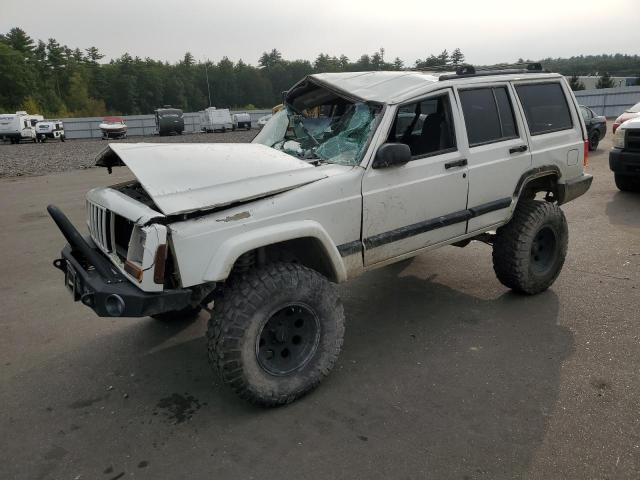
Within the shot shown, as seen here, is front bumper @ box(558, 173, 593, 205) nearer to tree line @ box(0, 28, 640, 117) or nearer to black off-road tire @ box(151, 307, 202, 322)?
black off-road tire @ box(151, 307, 202, 322)

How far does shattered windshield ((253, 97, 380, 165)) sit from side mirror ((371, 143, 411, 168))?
14cm

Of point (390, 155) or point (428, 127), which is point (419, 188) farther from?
point (428, 127)

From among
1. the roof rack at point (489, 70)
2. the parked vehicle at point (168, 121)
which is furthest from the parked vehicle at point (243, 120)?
the roof rack at point (489, 70)

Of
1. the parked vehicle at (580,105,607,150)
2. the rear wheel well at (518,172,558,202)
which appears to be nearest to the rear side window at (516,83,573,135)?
the rear wheel well at (518,172,558,202)

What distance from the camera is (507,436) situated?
9.02 ft

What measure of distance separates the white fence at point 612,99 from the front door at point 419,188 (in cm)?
3102

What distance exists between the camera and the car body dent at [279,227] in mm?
2768

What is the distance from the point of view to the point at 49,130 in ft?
115

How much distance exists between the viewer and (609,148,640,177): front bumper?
8.44 m

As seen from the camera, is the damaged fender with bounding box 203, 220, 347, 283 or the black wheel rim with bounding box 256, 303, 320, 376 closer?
the damaged fender with bounding box 203, 220, 347, 283

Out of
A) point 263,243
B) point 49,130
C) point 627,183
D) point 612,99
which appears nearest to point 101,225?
point 263,243

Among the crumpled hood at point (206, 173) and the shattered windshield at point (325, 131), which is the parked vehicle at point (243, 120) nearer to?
the shattered windshield at point (325, 131)

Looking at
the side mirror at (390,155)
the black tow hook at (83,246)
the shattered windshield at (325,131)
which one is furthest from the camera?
the shattered windshield at (325,131)

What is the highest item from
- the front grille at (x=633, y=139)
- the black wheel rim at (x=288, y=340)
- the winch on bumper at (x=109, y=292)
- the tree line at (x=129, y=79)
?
the tree line at (x=129, y=79)
